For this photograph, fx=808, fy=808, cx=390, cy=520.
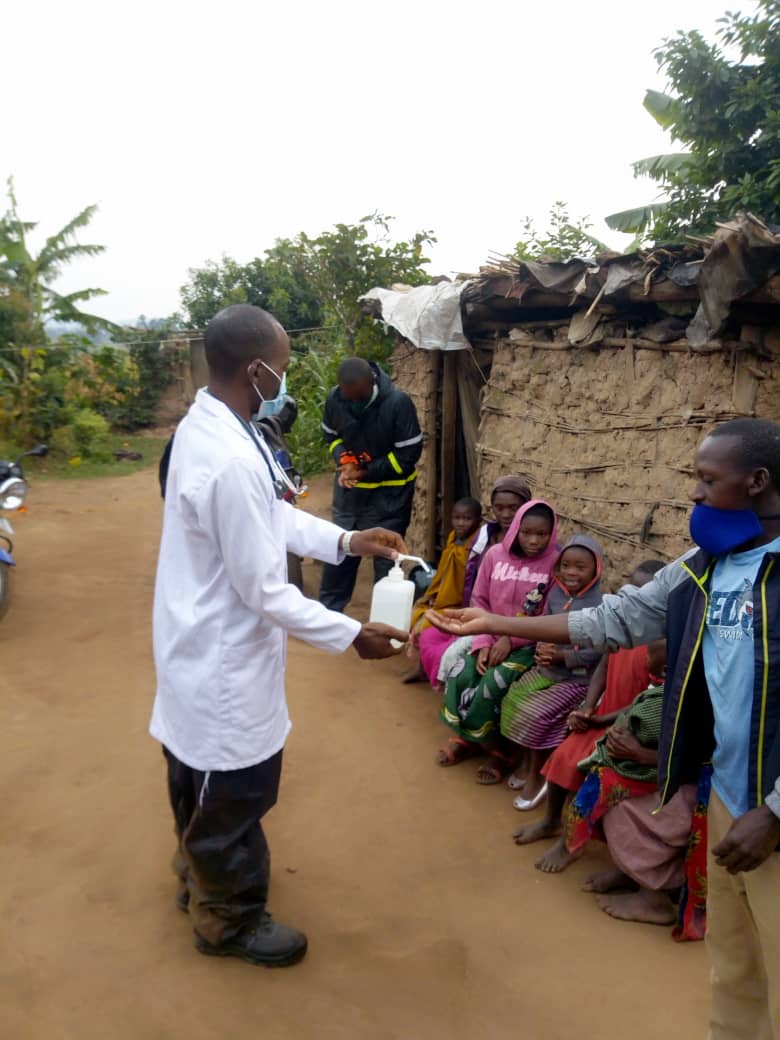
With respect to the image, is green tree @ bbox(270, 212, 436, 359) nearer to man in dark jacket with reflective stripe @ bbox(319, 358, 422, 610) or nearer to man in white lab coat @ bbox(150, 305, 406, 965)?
man in dark jacket with reflective stripe @ bbox(319, 358, 422, 610)

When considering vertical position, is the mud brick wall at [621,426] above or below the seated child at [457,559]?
above

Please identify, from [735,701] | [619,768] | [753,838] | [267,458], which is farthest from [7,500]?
[753,838]

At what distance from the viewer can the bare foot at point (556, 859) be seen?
10.4 feet

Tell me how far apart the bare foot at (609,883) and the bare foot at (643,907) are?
6 centimetres

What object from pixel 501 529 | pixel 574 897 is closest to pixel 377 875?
pixel 574 897

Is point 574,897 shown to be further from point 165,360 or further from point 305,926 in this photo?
point 165,360

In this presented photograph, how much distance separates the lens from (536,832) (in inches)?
133

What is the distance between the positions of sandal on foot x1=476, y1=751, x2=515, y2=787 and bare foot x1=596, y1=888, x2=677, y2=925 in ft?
3.09

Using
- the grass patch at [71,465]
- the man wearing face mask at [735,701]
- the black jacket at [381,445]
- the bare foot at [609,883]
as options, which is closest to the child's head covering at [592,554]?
the bare foot at [609,883]

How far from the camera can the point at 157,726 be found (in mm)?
2486

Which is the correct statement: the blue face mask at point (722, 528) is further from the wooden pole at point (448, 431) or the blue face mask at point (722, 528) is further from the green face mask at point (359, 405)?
the wooden pole at point (448, 431)

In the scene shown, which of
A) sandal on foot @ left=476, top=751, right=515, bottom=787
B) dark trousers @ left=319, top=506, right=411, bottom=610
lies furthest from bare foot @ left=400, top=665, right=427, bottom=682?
sandal on foot @ left=476, top=751, right=515, bottom=787

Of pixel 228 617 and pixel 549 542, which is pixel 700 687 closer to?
pixel 228 617

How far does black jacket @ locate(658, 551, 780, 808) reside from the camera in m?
1.69
